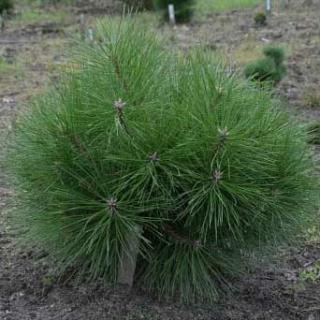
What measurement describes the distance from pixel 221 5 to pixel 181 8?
9.84 ft

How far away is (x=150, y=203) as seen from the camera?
245 centimetres

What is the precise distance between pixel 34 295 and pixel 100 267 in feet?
1.26

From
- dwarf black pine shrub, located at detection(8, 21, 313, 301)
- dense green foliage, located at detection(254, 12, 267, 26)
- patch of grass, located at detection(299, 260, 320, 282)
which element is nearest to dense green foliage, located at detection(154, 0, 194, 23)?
dense green foliage, located at detection(254, 12, 267, 26)

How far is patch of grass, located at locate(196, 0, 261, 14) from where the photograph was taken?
1520cm

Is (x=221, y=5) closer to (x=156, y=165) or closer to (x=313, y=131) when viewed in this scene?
(x=313, y=131)

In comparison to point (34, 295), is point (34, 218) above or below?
above

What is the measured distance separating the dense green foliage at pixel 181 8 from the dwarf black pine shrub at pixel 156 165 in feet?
35.0

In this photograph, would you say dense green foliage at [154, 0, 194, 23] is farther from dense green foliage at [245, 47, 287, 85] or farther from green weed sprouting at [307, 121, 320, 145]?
green weed sprouting at [307, 121, 320, 145]

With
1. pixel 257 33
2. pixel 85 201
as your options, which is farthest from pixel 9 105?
pixel 257 33

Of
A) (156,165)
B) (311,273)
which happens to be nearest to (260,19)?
(311,273)

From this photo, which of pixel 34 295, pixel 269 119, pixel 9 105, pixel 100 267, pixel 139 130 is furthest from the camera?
pixel 9 105

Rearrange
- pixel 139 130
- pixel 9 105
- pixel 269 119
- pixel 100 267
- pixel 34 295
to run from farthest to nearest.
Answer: pixel 9 105 → pixel 34 295 → pixel 100 267 → pixel 269 119 → pixel 139 130

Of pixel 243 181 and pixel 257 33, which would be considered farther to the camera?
pixel 257 33

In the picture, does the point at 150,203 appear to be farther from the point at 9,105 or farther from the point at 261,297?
the point at 9,105
